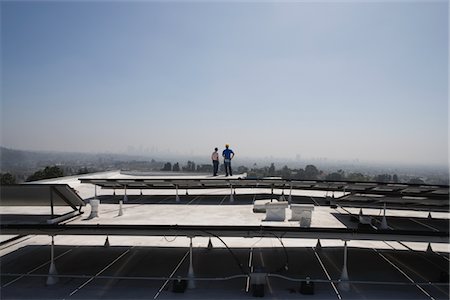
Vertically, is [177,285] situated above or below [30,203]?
below

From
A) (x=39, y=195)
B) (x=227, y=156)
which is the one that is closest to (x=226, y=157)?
(x=227, y=156)

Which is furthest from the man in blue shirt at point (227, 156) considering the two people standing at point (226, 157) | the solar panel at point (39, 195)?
the solar panel at point (39, 195)

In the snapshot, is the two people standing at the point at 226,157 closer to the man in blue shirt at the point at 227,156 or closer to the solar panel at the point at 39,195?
the man in blue shirt at the point at 227,156

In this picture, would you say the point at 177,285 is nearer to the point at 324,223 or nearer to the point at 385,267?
the point at 324,223

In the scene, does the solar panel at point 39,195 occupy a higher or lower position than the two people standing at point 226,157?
lower

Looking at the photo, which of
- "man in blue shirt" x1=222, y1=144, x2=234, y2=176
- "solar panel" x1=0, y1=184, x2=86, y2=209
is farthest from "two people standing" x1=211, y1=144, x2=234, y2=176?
"solar panel" x1=0, y1=184, x2=86, y2=209

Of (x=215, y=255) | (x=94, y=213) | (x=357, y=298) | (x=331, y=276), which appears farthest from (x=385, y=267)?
(x=94, y=213)

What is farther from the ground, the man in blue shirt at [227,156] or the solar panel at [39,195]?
the man in blue shirt at [227,156]

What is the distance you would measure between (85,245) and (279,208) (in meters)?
8.84

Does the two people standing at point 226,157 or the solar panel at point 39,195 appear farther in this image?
the two people standing at point 226,157

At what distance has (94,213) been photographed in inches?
445

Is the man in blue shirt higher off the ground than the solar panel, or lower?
higher

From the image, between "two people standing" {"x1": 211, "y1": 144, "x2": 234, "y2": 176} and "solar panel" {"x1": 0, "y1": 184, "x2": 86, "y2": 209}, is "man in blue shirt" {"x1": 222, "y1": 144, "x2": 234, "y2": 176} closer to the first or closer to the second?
"two people standing" {"x1": 211, "y1": 144, "x2": 234, "y2": 176}

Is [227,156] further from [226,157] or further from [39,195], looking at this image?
[39,195]
